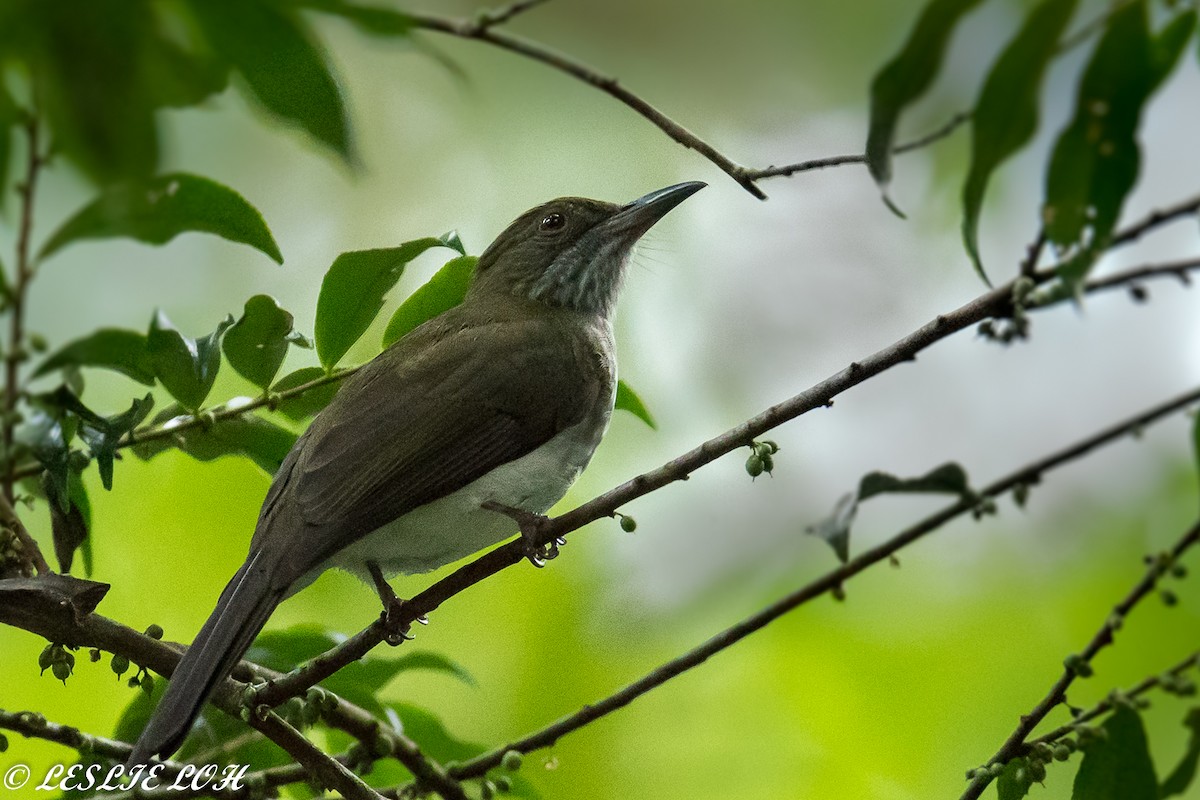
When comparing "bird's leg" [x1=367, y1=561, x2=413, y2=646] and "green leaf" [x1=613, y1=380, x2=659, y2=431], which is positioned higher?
"green leaf" [x1=613, y1=380, x2=659, y2=431]

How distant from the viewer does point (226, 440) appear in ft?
8.76

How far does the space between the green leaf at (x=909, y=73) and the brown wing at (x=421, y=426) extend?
1.63 m

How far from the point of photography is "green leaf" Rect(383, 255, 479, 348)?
110 inches

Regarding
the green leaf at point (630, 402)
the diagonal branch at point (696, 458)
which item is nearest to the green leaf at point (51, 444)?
the diagonal branch at point (696, 458)

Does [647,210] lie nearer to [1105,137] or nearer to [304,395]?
[304,395]

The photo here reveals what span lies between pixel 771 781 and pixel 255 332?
2555 mm

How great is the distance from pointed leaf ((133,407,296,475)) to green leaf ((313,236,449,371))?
0.82 ft

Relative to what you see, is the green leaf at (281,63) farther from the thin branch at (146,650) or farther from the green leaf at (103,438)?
the thin branch at (146,650)

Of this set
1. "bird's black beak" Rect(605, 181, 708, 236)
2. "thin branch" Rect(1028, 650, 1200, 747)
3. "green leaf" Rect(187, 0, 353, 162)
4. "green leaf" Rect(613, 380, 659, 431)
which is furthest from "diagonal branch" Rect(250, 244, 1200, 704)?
"bird's black beak" Rect(605, 181, 708, 236)

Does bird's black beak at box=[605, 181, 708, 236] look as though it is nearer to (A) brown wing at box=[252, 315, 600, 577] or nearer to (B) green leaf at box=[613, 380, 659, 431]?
(A) brown wing at box=[252, 315, 600, 577]

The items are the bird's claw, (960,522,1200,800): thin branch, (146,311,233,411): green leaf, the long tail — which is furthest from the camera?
the bird's claw

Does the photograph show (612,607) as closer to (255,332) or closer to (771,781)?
(771,781)

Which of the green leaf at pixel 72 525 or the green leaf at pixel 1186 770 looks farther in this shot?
the green leaf at pixel 72 525

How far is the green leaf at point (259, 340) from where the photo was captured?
2.53 metres
